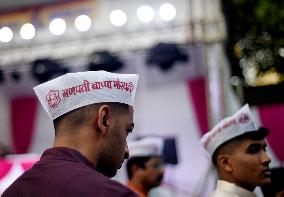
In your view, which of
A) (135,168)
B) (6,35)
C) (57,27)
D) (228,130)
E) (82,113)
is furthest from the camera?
(6,35)

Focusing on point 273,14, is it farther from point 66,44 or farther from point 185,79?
point 66,44

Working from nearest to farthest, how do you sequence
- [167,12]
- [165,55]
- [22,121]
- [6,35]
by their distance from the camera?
[165,55]
[167,12]
[6,35]
[22,121]

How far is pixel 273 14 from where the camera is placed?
881 centimetres

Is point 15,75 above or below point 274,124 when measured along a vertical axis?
above

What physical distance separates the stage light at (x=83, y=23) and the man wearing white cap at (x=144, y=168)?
3.14 meters

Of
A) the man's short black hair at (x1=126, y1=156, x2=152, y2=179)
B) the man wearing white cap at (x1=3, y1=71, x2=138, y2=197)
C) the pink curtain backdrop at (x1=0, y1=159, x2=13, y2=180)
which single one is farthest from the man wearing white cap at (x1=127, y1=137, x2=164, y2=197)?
the man wearing white cap at (x1=3, y1=71, x2=138, y2=197)

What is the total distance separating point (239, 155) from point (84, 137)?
4.94 ft

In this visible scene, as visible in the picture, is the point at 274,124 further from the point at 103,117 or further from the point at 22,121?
the point at 103,117

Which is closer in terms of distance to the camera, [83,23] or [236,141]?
[236,141]

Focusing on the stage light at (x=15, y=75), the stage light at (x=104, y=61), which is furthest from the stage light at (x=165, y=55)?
the stage light at (x=15, y=75)

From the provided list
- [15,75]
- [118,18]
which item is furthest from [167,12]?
[15,75]

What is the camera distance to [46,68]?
7441 millimetres

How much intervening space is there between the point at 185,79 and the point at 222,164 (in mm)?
4692

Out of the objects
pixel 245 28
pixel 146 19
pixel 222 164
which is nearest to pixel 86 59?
pixel 146 19
